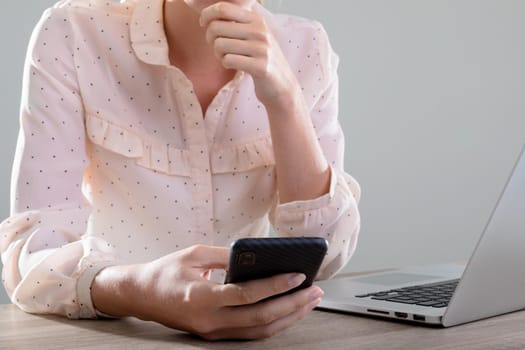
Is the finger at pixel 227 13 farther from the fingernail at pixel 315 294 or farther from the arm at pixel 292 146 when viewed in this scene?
the fingernail at pixel 315 294

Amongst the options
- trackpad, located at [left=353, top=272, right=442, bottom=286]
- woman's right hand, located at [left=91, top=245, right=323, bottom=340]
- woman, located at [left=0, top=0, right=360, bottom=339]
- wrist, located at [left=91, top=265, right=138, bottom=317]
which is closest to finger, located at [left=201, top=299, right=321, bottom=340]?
woman's right hand, located at [left=91, top=245, right=323, bottom=340]

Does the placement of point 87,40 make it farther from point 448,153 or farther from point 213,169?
point 448,153

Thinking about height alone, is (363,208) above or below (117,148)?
below

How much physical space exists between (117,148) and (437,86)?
199 cm

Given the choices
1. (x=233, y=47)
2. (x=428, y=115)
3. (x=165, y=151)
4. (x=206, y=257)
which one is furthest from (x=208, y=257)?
(x=428, y=115)

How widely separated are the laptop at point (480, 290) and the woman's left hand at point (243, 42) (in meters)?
0.33

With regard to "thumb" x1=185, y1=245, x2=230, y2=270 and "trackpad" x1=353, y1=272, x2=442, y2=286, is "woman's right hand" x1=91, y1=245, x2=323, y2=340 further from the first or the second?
"trackpad" x1=353, y1=272, x2=442, y2=286

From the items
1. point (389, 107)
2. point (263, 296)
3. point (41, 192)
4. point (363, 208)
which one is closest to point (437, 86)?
point (389, 107)

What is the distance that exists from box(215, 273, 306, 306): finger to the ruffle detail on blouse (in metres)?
0.57

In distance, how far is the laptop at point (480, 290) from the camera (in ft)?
2.53

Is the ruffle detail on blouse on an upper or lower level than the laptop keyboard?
lower

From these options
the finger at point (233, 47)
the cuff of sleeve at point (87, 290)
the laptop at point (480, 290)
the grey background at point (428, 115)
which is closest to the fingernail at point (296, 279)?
the laptop at point (480, 290)

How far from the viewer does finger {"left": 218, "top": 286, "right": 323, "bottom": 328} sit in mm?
777

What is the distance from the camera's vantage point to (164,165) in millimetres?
1323
